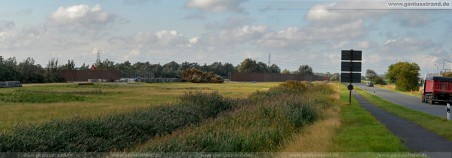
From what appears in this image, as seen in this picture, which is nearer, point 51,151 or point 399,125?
point 51,151

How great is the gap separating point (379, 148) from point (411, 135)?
192 inches

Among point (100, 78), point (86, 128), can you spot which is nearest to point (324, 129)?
point (86, 128)

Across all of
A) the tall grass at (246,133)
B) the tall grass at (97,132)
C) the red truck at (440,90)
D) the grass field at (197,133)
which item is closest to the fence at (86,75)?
the red truck at (440,90)

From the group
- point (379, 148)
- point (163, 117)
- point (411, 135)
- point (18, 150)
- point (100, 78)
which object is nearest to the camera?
point (18, 150)

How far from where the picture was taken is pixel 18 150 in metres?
13.0

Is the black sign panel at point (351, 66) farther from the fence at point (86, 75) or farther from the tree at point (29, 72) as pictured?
the fence at point (86, 75)

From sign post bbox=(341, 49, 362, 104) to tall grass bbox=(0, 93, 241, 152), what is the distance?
1610 centimetres

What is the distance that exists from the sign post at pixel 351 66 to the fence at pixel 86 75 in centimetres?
7796

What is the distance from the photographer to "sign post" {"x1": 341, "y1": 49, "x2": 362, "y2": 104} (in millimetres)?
37250

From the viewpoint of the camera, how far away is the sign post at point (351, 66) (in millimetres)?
37250

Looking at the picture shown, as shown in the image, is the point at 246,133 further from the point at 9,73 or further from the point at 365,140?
the point at 9,73

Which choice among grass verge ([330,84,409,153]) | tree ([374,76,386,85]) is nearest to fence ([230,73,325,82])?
tree ([374,76,386,85])

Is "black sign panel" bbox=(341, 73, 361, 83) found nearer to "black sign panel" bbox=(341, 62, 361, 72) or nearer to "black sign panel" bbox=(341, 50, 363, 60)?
"black sign panel" bbox=(341, 62, 361, 72)

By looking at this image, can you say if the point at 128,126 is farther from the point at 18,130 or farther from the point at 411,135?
the point at 411,135
